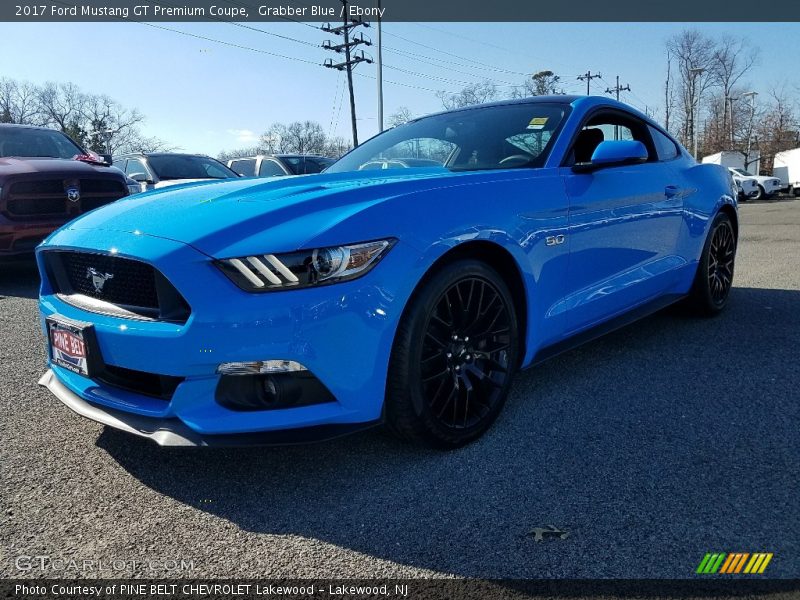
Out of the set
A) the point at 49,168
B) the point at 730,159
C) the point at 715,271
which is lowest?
the point at 715,271

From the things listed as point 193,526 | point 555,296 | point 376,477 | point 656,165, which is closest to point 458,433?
point 376,477

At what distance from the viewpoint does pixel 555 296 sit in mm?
2883

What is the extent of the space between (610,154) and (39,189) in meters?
5.72

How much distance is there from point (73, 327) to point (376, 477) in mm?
1262

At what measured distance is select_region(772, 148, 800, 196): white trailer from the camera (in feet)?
114

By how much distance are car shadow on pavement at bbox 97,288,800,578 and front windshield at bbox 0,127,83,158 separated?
5.94 m

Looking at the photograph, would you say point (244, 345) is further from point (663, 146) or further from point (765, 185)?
point (765, 185)

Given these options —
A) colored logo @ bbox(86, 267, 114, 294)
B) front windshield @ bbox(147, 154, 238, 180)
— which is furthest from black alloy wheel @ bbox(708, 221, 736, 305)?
front windshield @ bbox(147, 154, 238, 180)

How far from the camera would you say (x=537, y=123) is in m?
→ 3.26

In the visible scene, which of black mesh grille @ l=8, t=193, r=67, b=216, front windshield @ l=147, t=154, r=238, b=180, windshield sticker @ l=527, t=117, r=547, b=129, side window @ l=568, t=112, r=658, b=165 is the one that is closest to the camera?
windshield sticker @ l=527, t=117, r=547, b=129

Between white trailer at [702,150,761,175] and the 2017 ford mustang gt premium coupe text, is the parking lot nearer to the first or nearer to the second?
the 2017 ford mustang gt premium coupe text

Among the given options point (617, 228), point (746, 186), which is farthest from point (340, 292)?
point (746, 186)

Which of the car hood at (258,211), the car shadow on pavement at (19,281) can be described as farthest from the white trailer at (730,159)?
the car hood at (258,211)

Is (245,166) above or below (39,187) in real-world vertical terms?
above
